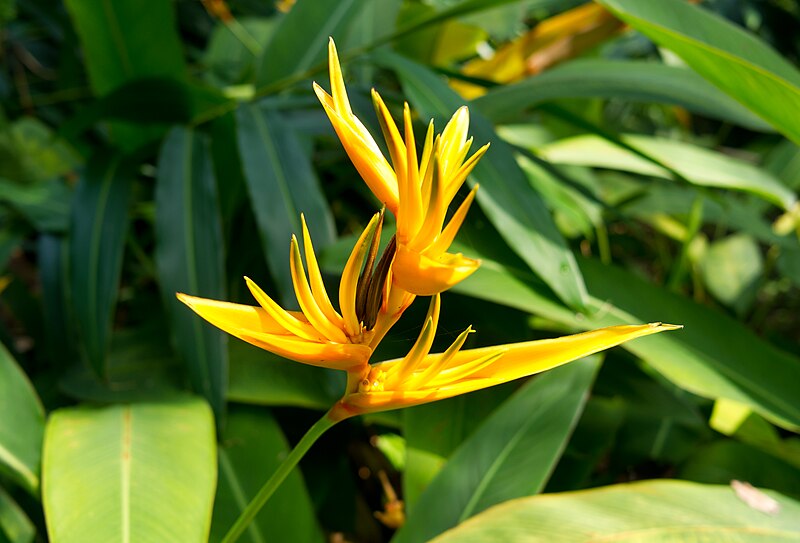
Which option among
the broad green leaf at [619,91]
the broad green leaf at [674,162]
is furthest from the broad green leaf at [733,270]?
the broad green leaf at [619,91]

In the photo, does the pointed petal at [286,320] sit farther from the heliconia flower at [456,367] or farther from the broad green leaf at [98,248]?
the broad green leaf at [98,248]

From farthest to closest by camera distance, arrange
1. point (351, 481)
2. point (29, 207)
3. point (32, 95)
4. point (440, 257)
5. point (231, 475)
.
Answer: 1. point (32, 95)
2. point (29, 207)
3. point (351, 481)
4. point (231, 475)
5. point (440, 257)

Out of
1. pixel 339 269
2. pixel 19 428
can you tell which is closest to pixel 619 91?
pixel 339 269

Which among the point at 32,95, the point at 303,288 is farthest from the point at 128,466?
the point at 32,95

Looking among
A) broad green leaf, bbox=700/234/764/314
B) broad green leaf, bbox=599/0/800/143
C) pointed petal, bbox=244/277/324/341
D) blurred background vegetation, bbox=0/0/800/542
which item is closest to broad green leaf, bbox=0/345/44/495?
blurred background vegetation, bbox=0/0/800/542

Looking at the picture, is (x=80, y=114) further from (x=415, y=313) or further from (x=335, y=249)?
(x=415, y=313)

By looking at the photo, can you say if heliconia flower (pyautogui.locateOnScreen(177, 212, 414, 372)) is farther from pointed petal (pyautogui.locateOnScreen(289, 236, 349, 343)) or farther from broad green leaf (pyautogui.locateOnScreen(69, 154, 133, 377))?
broad green leaf (pyautogui.locateOnScreen(69, 154, 133, 377))

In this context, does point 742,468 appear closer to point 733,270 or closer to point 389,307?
point 733,270
